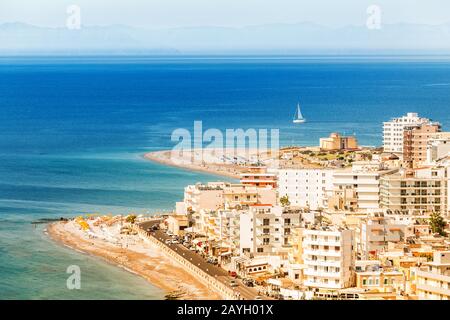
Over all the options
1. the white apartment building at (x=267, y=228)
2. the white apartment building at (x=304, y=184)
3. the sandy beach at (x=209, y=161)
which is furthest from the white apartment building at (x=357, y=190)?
the sandy beach at (x=209, y=161)

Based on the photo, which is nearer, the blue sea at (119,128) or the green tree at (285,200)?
the blue sea at (119,128)

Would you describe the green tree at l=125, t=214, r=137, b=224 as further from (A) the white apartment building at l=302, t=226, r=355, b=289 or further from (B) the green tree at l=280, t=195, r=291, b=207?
(A) the white apartment building at l=302, t=226, r=355, b=289

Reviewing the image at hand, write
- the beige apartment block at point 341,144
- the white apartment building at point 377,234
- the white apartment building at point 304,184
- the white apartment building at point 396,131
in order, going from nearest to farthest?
1. the white apartment building at point 377,234
2. the white apartment building at point 304,184
3. the white apartment building at point 396,131
4. the beige apartment block at point 341,144

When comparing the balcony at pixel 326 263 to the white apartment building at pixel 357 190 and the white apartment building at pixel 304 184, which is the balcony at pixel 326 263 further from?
the white apartment building at pixel 304 184

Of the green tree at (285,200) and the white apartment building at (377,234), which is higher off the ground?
the green tree at (285,200)

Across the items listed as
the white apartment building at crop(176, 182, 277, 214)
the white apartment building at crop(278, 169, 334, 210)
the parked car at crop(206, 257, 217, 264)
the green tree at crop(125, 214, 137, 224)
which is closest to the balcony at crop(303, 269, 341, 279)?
the parked car at crop(206, 257, 217, 264)

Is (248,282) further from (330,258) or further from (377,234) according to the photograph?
(377,234)

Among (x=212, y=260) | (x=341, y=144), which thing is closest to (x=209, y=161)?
(x=341, y=144)

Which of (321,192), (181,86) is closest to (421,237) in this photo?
(321,192)
